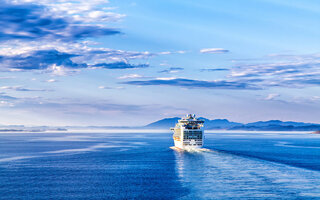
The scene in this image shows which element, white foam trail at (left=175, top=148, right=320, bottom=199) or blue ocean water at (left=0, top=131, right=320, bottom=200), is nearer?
white foam trail at (left=175, top=148, right=320, bottom=199)

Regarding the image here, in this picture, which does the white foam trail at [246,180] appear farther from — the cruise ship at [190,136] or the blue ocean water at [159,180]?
the cruise ship at [190,136]

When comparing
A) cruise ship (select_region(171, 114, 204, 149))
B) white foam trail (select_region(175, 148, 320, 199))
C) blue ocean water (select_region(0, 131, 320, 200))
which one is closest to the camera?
white foam trail (select_region(175, 148, 320, 199))

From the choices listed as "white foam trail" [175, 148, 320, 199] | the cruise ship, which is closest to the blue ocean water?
"white foam trail" [175, 148, 320, 199]

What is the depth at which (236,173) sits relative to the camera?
3041 inches

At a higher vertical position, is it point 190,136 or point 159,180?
point 190,136

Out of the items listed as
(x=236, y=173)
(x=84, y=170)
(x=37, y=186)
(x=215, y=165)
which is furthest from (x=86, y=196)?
(x=215, y=165)

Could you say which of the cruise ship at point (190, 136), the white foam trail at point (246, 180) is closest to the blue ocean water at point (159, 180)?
the white foam trail at point (246, 180)

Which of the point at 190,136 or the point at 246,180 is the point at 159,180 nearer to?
the point at 246,180

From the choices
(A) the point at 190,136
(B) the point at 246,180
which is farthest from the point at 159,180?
(A) the point at 190,136

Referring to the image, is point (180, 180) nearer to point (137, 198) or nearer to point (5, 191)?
point (137, 198)

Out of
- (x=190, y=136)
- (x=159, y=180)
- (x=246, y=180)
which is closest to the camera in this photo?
(x=246, y=180)

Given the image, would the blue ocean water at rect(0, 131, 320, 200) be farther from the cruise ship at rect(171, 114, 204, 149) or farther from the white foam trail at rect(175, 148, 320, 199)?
the cruise ship at rect(171, 114, 204, 149)

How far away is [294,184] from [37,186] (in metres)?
43.3

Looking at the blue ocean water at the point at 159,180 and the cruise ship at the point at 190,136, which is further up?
the cruise ship at the point at 190,136
